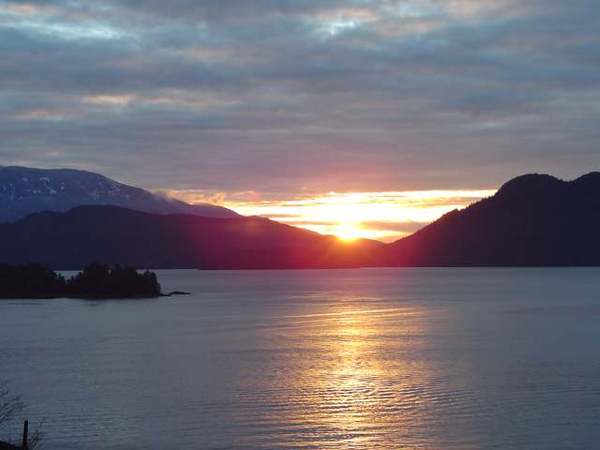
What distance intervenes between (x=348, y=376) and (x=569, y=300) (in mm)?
137020

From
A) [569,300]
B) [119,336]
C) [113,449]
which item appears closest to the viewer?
[113,449]

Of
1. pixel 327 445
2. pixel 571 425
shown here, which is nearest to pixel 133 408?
pixel 327 445

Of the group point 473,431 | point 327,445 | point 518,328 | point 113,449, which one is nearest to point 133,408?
point 113,449

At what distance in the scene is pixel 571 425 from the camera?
2128 inches

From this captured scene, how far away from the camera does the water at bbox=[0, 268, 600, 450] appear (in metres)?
52.2

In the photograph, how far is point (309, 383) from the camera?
70562 mm

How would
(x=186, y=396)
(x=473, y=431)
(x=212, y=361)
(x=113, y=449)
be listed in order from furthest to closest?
(x=212, y=361), (x=186, y=396), (x=473, y=431), (x=113, y=449)

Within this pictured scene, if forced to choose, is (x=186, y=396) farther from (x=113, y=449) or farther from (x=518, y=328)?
(x=518, y=328)

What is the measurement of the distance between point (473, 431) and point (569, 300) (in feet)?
507

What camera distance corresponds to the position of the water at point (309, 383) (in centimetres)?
5219

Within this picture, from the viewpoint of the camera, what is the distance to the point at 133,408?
199ft

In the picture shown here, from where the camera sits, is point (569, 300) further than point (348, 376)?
Yes

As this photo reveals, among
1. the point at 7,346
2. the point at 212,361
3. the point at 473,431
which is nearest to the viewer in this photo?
the point at 473,431

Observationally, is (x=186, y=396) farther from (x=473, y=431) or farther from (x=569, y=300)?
(x=569, y=300)
